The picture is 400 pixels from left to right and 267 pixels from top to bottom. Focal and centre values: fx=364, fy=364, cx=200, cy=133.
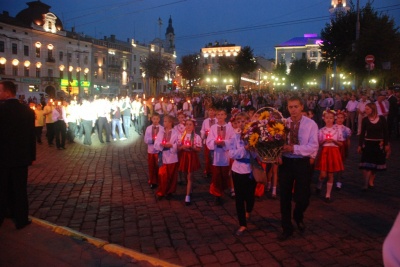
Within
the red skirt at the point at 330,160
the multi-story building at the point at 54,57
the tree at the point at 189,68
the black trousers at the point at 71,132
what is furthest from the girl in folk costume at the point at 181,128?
the tree at the point at 189,68

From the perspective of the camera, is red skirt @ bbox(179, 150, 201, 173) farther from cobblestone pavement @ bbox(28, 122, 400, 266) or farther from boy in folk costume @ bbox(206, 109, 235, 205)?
cobblestone pavement @ bbox(28, 122, 400, 266)

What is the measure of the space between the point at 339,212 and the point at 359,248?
1.61m

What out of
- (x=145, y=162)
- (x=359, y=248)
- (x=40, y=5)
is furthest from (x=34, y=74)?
(x=359, y=248)

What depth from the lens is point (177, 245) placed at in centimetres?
521

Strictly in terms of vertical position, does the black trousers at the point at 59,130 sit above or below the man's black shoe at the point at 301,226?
above

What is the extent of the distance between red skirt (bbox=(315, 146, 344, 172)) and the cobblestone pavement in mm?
663

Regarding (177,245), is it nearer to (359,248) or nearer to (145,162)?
(359,248)

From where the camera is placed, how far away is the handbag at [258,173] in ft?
17.6

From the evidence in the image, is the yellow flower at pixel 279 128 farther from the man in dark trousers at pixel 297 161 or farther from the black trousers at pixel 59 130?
the black trousers at pixel 59 130

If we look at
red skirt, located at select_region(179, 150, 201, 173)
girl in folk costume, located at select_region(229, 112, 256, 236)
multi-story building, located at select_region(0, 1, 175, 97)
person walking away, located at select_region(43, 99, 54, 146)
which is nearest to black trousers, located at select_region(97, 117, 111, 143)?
person walking away, located at select_region(43, 99, 54, 146)

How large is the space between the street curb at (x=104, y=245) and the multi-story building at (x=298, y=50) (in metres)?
105

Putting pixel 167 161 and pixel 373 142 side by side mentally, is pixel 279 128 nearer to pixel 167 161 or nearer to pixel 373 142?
pixel 167 161

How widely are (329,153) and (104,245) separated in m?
4.78

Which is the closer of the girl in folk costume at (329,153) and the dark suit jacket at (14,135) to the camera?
the dark suit jacket at (14,135)
